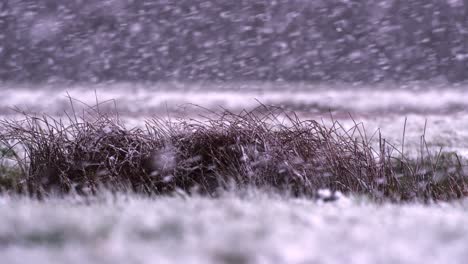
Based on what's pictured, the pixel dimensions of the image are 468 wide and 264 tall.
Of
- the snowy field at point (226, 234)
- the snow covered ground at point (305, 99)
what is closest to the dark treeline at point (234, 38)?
the snow covered ground at point (305, 99)

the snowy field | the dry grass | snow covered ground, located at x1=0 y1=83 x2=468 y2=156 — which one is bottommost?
snow covered ground, located at x1=0 y1=83 x2=468 y2=156

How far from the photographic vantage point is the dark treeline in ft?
23.5

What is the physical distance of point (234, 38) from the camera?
7.59 m

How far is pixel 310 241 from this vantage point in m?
0.95

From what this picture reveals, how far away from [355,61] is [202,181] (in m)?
5.36

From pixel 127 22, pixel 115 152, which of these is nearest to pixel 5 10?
pixel 127 22

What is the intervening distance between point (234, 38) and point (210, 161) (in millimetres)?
5160

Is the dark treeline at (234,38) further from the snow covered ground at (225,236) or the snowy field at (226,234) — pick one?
the snow covered ground at (225,236)

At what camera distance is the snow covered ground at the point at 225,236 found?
89cm

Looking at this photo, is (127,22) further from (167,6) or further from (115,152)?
(115,152)

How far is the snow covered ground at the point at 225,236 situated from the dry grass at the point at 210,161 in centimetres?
105

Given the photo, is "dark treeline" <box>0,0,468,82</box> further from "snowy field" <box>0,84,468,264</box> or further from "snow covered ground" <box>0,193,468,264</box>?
"snow covered ground" <box>0,193,468,264</box>

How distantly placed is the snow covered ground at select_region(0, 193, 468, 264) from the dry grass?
1.05 m

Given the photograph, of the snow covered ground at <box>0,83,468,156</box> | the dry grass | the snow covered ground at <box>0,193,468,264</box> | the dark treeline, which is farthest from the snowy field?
the dark treeline
